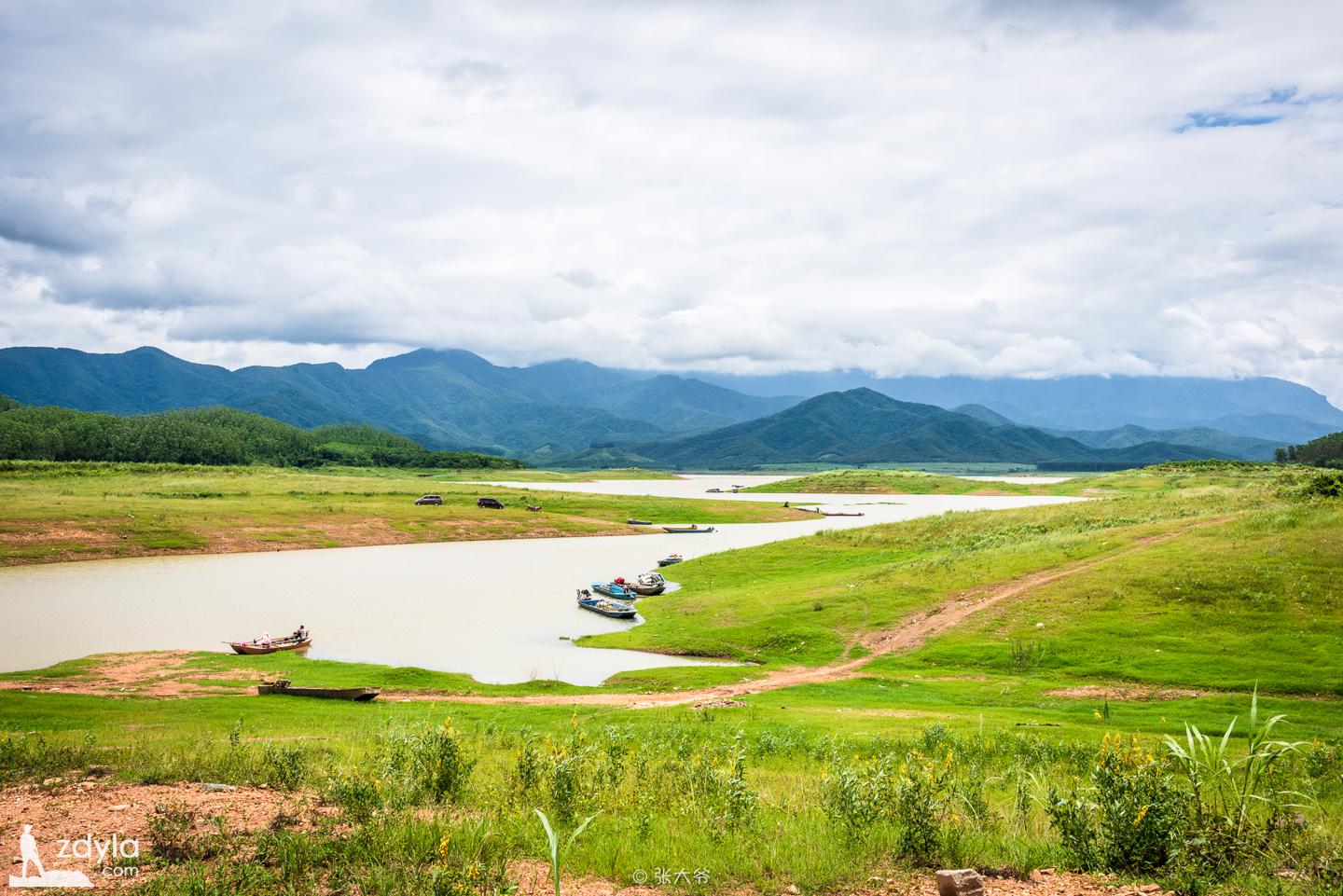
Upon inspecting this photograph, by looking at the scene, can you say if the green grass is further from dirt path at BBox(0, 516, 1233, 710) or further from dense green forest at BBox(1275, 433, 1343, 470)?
dirt path at BBox(0, 516, 1233, 710)

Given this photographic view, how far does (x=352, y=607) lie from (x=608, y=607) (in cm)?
1879

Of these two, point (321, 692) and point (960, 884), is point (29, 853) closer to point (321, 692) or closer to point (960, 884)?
point (960, 884)

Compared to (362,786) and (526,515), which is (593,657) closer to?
(362,786)

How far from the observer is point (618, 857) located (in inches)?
366

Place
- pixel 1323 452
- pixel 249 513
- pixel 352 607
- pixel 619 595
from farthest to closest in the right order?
pixel 1323 452 < pixel 249 513 < pixel 619 595 < pixel 352 607

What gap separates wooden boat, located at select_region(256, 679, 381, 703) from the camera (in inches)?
1128

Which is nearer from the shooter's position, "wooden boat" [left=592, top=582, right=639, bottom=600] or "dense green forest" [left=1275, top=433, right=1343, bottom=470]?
"wooden boat" [left=592, top=582, right=639, bottom=600]

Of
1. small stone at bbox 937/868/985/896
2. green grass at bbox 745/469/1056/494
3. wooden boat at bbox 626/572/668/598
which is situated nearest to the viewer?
small stone at bbox 937/868/985/896

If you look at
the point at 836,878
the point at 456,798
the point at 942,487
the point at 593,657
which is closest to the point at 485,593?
the point at 593,657

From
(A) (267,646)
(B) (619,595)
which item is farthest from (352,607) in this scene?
(B) (619,595)

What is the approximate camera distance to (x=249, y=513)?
3467 inches
